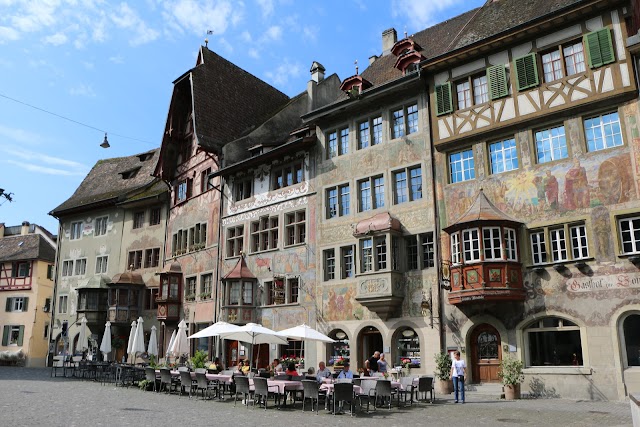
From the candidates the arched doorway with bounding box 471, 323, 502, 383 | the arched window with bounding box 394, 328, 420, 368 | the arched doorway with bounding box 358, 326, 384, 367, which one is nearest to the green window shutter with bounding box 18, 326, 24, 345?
the arched doorway with bounding box 358, 326, 384, 367

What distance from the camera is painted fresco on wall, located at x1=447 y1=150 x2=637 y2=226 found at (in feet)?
56.5

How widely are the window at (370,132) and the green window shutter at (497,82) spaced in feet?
16.7

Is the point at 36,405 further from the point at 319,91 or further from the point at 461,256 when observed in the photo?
the point at 319,91

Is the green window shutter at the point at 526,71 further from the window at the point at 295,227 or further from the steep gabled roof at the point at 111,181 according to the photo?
the steep gabled roof at the point at 111,181

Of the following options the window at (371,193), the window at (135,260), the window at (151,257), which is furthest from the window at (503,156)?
the window at (135,260)

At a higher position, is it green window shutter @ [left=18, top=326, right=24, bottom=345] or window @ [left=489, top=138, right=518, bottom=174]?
window @ [left=489, top=138, right=518, bottom=174]

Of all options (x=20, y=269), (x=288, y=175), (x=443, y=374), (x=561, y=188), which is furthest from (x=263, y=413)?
(x=20, y=269)

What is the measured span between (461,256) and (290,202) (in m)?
9.89

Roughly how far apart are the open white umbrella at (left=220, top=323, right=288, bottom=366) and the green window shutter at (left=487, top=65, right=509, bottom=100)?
10812 millimetres

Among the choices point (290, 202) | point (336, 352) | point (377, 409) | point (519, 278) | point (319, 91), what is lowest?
point (377, 409)

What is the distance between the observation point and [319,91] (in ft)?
100

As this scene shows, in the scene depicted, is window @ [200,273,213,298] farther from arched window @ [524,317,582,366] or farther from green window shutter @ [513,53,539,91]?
green window shutter @ [513,53,539,91]

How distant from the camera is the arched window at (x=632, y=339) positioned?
16562mm

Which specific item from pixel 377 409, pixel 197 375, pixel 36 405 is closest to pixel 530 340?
pixel 377 409
